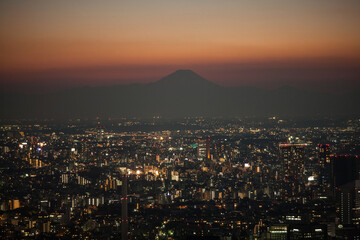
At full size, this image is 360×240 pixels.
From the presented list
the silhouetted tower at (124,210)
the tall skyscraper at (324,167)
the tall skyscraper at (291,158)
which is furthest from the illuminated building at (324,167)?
the silhouetted tower at (124,210)

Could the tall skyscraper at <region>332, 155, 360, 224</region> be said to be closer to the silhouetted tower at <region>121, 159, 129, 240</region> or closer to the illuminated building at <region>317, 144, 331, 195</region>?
the illuminated building at <region>317, 144, 331, 195</region>

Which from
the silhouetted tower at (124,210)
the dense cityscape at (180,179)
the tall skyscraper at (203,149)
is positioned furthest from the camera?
the tall skyscraper at (203,149)

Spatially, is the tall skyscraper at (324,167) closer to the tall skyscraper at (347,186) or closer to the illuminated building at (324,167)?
the illuminated building at (324,167)

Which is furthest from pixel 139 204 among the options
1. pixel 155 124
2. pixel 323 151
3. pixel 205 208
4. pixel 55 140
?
pixel 323 151

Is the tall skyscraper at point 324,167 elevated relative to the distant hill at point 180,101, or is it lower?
lower

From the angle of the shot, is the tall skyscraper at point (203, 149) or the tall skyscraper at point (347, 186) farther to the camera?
the tall skyscraper at point (203, 149)

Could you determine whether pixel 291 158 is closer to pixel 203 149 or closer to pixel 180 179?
pixel 203 149
